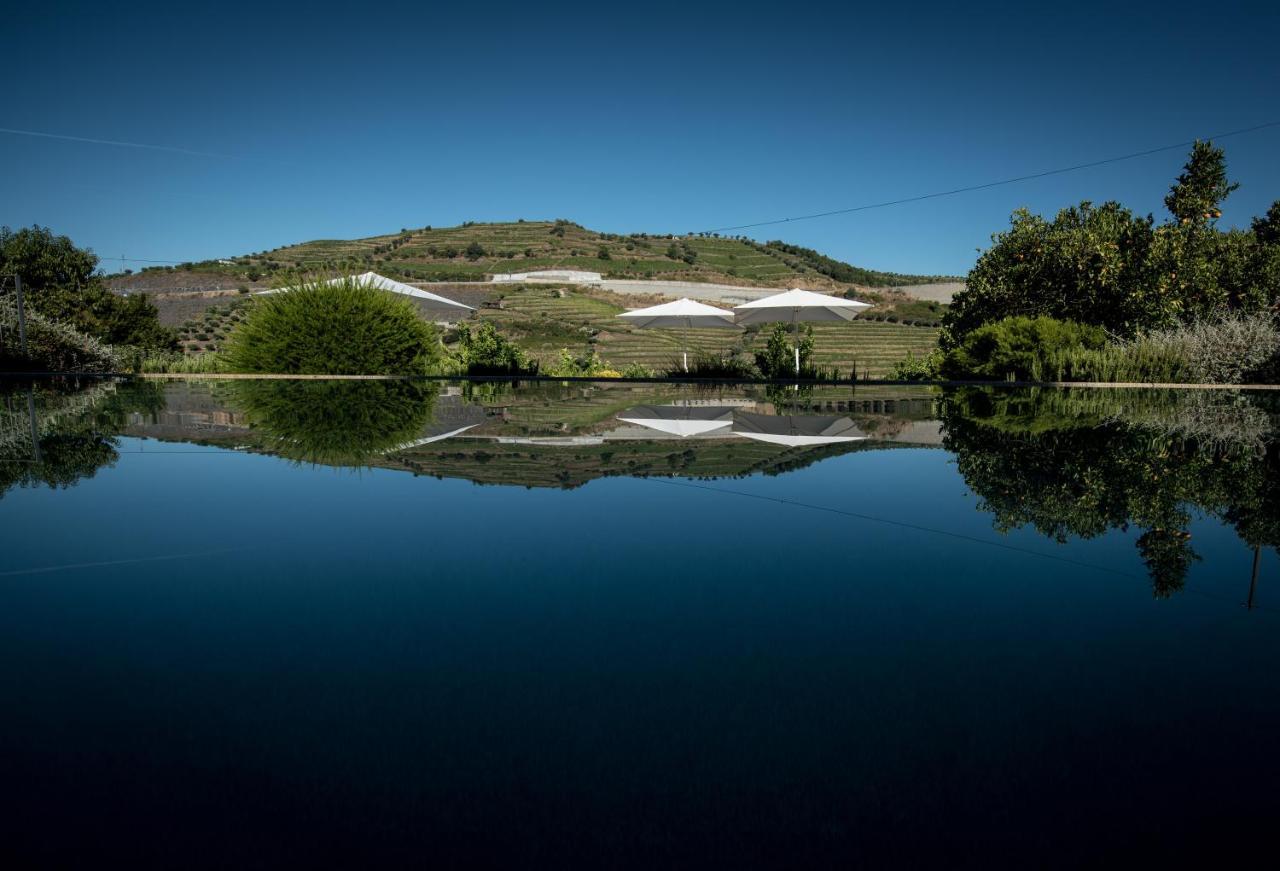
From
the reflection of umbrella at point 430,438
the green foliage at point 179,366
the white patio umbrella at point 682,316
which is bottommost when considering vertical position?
the reflection of umbrella at point 430,438

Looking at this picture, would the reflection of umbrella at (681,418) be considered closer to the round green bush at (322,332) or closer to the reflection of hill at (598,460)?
the reflection of hill at (598,460)

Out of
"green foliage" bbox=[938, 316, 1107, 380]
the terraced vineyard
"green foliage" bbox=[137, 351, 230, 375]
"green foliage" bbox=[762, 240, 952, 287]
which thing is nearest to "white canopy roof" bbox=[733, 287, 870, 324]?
"green foliage" bbox=[938, 316, 1107, 380]

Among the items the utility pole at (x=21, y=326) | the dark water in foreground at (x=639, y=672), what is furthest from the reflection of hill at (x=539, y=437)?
the utility pole at (x=21, y=326)

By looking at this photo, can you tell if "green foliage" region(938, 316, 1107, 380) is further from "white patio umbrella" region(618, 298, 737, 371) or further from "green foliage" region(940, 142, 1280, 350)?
"white patio umbrella" region(618, 298, 737, 371)

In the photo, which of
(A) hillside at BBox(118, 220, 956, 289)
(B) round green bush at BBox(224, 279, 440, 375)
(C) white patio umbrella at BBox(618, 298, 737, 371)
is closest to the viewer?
(B) round green bush at BBox(224, 279, 440, 375)

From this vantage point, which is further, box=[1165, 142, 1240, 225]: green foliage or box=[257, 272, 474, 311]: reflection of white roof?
box=[1165, 142, 1240, 225]: green foliage

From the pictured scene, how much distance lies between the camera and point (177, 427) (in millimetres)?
6402

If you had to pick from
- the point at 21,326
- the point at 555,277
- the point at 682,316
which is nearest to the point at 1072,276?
the point at 682,316

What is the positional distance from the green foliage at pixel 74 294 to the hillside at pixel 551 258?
18.0 m

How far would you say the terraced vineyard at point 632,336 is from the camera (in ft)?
100

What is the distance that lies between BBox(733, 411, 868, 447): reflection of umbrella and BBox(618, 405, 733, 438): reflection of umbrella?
0.18 meters

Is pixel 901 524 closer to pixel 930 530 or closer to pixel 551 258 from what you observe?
pixel 930 530

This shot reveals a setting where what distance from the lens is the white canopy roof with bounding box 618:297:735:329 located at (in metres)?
20.0

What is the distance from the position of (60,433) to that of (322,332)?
7.82 meters
